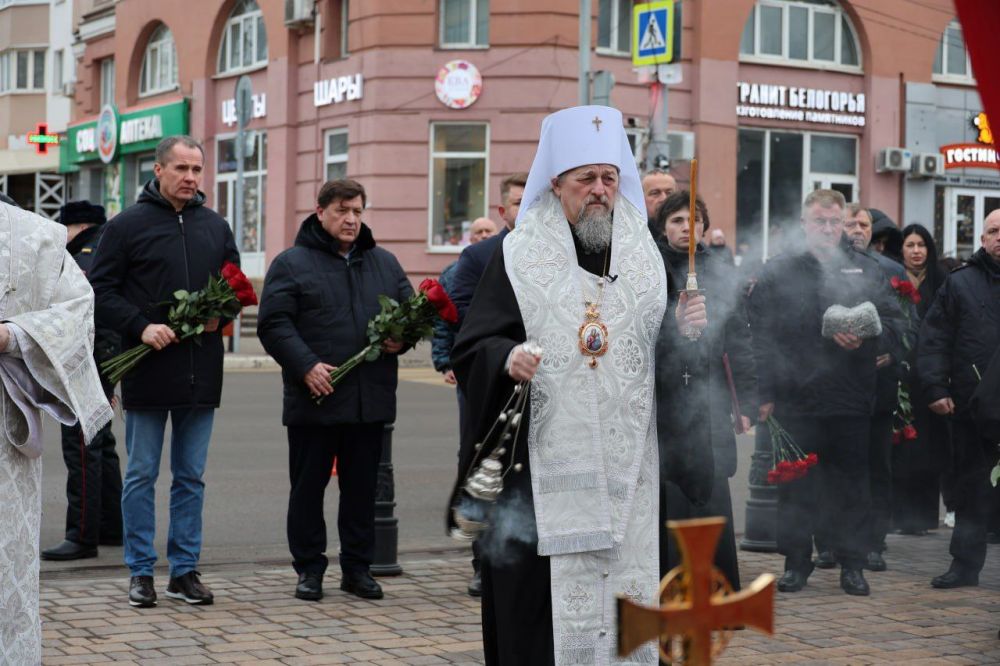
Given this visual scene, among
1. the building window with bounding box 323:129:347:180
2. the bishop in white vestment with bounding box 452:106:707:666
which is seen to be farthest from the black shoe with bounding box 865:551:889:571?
the building window with bounding box 323:129:347:180

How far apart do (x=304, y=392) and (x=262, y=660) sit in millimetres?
1772

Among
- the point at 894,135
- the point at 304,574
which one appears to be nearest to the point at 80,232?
the point at 304,574

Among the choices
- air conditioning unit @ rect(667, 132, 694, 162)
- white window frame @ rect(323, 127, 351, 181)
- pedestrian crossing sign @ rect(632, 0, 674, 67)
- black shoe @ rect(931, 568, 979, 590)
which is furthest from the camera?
white window frame @ rect(323, 127, 351, 181)

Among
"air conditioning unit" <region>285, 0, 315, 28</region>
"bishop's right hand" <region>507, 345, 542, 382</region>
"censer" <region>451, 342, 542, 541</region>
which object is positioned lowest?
"censer" <region>451, 342, 542, 541</region>

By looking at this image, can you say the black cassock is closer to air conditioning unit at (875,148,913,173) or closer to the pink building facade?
the pink building facade

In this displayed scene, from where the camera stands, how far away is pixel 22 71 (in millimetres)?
46594

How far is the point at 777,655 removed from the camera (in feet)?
21.5

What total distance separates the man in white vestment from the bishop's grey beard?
1.82 m

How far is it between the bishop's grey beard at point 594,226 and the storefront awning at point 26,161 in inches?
1629

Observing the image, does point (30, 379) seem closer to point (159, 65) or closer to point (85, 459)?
point (85, 459)

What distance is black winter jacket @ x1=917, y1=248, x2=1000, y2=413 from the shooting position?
28.9ft

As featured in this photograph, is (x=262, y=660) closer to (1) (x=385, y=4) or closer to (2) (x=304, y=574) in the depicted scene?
(2) (x=304, y=574)

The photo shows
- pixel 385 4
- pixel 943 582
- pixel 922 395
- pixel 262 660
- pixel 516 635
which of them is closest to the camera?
pixel 516 635

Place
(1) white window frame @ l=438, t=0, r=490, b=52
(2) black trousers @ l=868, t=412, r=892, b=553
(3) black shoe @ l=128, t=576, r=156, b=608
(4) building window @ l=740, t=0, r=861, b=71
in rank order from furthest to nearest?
(4) building window @ l=740, t=0, r=861, b=71, (1) white window frame @ l=438, t=0, r=490, b=52, (2) black trousers @ l=868, t=412, r=892, b=553, (3) black shoe @ l=128, t=576, r=156, b=608
